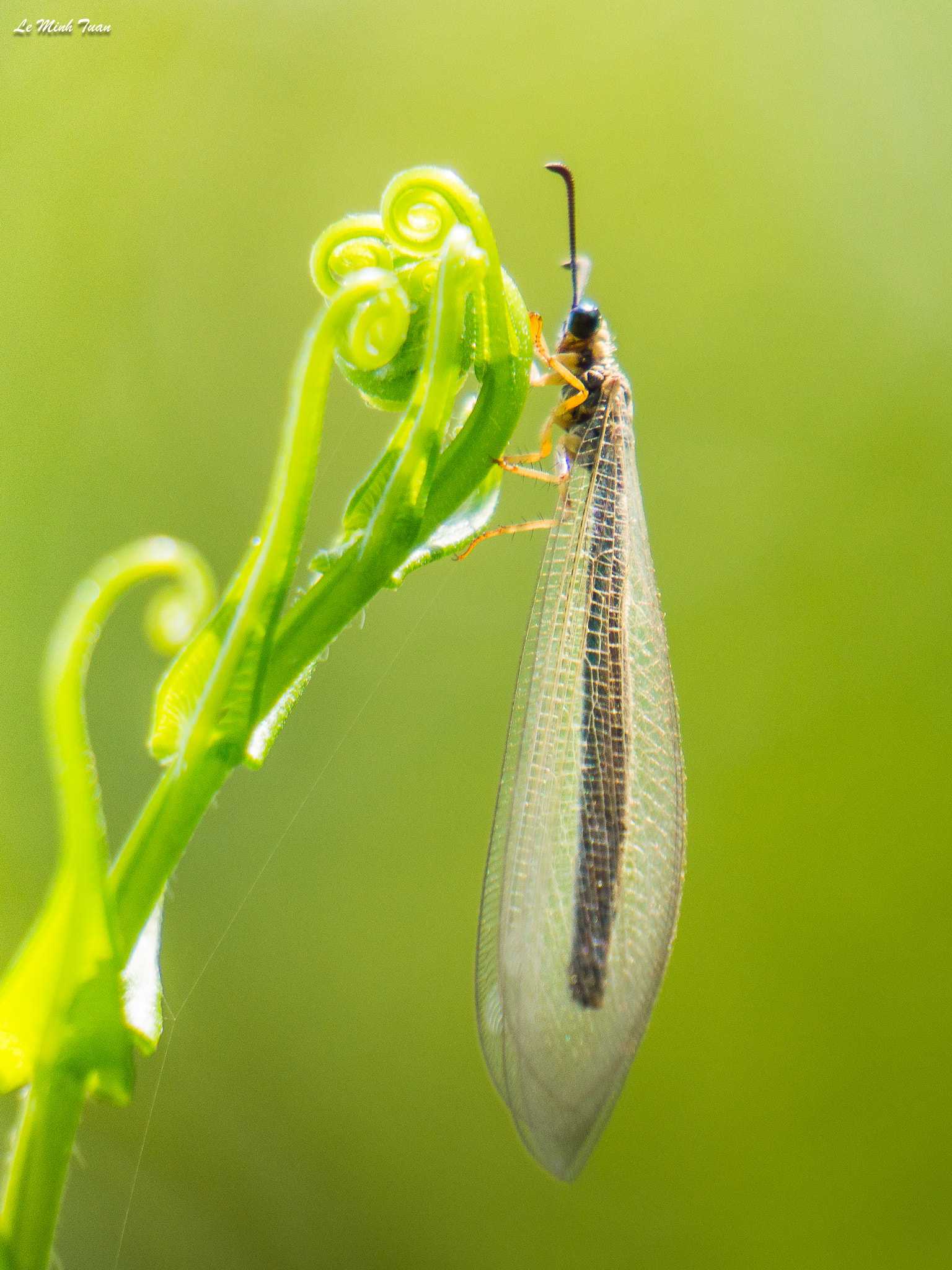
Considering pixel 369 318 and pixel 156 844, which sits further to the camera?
pixel 369 318

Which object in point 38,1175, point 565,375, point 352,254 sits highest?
point 565,375

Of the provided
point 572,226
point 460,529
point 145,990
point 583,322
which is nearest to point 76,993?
point 145,990

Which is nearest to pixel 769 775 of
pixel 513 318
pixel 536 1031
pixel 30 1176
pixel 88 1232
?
pixel 536 1031

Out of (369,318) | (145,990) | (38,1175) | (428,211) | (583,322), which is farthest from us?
(583,322)

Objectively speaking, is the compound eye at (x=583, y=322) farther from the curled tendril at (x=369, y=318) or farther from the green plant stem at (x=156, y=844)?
the green plant stem at (x=156, y=844)

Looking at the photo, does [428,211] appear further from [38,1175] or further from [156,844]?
[38,1175]
